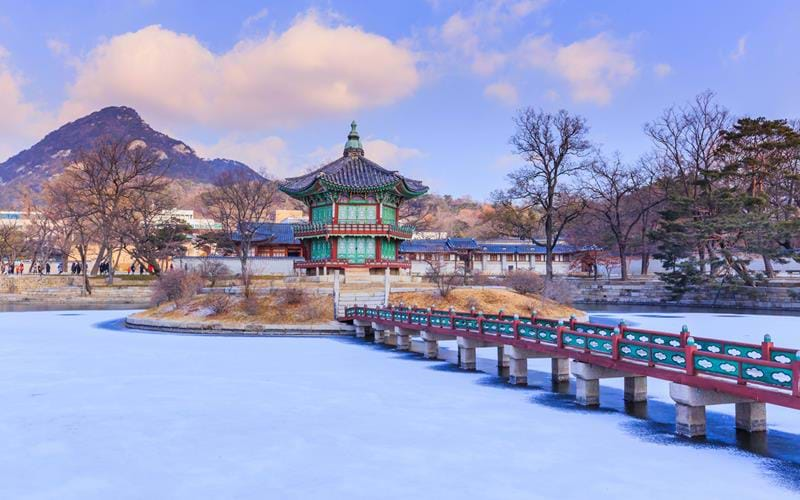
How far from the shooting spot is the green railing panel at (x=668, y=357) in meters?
13.0

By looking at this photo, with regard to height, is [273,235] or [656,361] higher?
[273,235]

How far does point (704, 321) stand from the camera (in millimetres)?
39250

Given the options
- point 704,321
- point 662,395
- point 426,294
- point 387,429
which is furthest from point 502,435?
point 704,321

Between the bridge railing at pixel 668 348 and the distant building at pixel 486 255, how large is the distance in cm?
5372

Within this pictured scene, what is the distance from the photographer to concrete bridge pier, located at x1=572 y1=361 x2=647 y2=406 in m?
15.8

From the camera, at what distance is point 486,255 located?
78.8 m

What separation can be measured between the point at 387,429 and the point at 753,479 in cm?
680

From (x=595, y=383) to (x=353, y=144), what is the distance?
37326mm

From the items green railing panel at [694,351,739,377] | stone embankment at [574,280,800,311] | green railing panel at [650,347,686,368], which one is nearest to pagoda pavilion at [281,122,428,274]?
stone embankment at [574,280,800,311]

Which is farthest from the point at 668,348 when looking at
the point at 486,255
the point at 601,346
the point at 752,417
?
the point at 486,255

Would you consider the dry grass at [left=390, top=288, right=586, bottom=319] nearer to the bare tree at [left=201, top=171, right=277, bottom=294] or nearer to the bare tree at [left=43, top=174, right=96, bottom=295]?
the bare tree at [left=201, top=171, right=277, bottom=294]

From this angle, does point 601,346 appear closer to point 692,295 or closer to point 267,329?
point 267,329

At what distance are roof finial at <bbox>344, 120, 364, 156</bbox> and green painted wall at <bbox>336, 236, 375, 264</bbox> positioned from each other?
8892 millimetres

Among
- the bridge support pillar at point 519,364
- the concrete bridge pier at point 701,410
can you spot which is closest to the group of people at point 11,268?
the bridge support pillar at point 519,364
